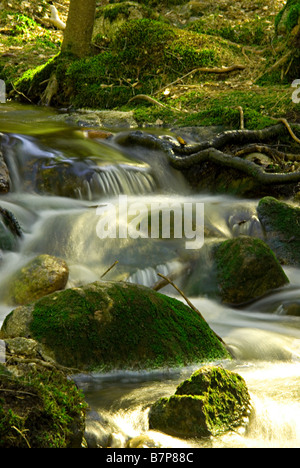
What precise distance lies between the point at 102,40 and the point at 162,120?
4.18m

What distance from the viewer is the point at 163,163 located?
339 inches

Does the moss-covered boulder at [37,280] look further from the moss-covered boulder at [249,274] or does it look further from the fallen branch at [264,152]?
the fallen branch at [264,152]

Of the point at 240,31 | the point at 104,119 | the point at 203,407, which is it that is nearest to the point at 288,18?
the point at 240,31

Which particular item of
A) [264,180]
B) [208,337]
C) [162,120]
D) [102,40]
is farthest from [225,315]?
[102,40]

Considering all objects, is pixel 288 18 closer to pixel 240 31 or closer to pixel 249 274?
pixel 240 31

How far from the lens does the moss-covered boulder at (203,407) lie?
287cm

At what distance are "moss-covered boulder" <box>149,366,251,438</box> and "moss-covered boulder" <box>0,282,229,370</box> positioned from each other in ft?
2.11

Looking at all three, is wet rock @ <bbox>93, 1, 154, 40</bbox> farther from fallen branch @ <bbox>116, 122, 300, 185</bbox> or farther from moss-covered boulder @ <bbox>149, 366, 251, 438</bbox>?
moss-covered boulder @ <bbox>149, 366, 251, 438</bbox>

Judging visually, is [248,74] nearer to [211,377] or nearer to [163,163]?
[163,163]

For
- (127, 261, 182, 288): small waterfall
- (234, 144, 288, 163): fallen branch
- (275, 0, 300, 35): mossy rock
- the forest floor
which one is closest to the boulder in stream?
(127, 261, 182, 288): small waterfall

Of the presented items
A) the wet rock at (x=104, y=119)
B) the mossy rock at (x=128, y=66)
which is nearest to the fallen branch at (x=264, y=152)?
the wet rock at (x=104, y=119)

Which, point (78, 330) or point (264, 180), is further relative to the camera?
point (264, 180)

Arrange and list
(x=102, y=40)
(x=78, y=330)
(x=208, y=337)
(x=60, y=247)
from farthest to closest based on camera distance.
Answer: (x=102, y=40) → (x=60, y=247) → (x=208, y=337) → (x=78, y=330)

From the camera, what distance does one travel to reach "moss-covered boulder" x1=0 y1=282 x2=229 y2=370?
3.56 m
